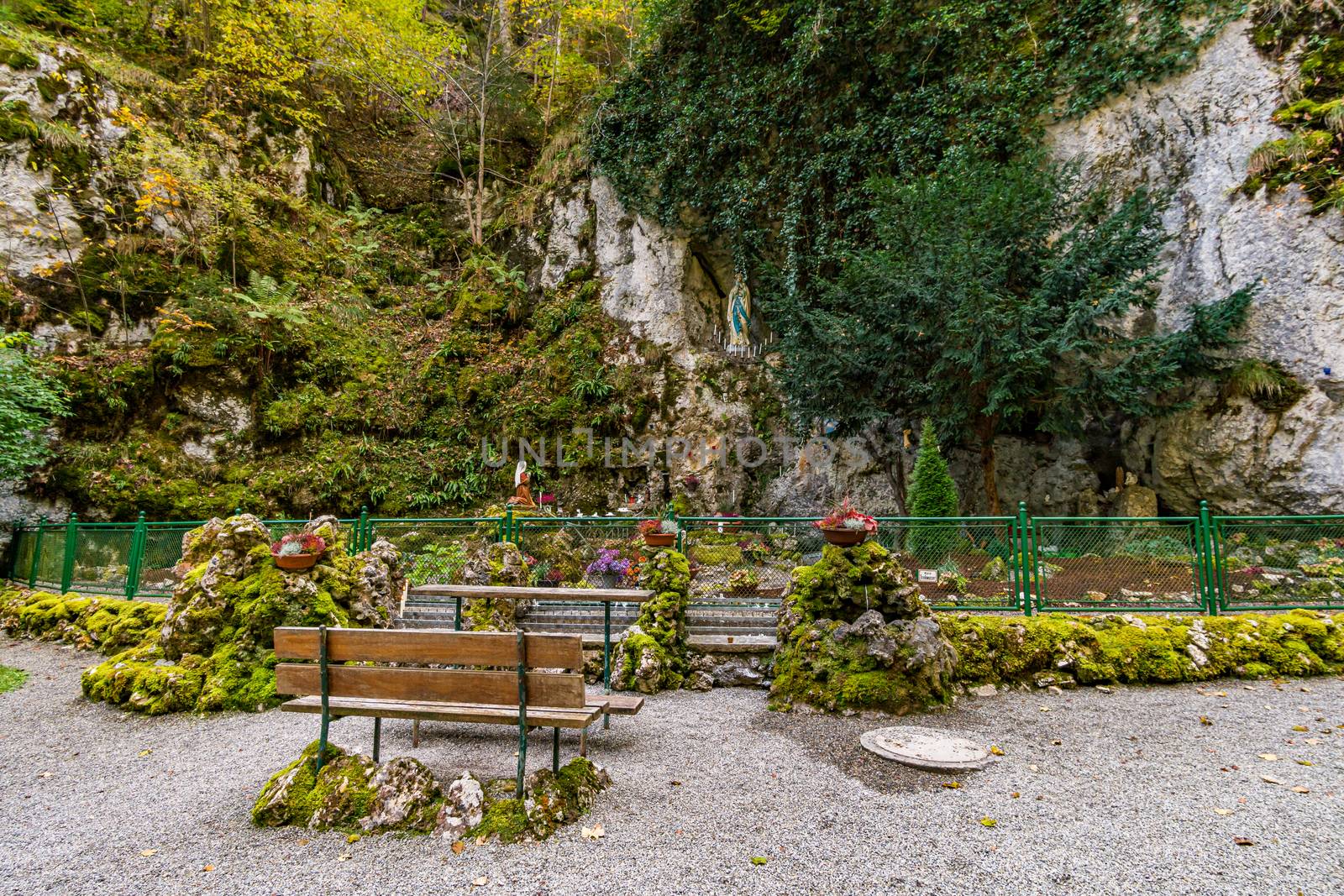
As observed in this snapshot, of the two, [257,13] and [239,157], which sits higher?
[257,13]

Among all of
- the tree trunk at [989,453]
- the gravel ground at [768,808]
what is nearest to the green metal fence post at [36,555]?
the gravel ground at [768,808]

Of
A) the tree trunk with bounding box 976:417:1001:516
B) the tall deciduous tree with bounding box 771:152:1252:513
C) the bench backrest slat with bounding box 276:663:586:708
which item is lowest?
the bench backrest slat with bounding box 276:663:586:708

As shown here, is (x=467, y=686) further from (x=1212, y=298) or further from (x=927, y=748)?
(x=1212, y=298)

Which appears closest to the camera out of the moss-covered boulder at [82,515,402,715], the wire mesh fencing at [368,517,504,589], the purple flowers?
the moss-covered boulder at [82,515,402,715]

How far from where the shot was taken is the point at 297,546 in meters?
6.46

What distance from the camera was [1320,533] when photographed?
7363 millimetres

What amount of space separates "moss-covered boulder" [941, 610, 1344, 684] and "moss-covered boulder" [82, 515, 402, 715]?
6787 mm

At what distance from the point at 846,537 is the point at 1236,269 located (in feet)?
35.1

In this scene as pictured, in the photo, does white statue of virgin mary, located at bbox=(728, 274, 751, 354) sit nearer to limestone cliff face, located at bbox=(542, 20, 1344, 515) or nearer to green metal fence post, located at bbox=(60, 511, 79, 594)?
limestone cliff face, located at bbox=(542, 20, 1344, 515)

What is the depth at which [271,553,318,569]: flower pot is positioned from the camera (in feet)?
21.1

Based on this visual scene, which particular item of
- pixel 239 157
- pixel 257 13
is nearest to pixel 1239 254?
pixel 239 157

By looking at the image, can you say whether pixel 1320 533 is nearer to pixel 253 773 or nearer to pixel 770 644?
pixel 770 644

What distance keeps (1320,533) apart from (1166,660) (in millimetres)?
3264

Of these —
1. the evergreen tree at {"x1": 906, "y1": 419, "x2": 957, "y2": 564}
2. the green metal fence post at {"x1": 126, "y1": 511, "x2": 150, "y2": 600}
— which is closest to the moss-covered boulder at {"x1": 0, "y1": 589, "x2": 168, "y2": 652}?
the green metal fence post at {"x1": 126, "y1": 511, "x2": 150, "y2": 600}
